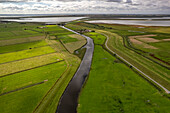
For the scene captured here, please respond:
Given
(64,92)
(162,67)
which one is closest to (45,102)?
(64,92)

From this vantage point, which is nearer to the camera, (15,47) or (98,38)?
(15,47)

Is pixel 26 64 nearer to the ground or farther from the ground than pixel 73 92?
farther from the ground

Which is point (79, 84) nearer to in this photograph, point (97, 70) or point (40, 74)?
point (97, 70)

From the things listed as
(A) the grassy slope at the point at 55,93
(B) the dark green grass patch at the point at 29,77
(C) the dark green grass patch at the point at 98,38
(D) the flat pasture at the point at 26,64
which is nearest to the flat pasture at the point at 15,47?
(D) the flat pasture at the point at 26,64

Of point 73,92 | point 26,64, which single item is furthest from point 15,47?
point 73,92

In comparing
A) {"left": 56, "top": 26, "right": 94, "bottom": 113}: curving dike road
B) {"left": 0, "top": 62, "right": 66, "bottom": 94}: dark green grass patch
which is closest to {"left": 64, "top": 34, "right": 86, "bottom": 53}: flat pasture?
{"left": 56, "top": 26, "right": 94, "bottom": 113}: curving dike road

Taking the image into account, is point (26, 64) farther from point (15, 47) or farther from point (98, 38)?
point (98, 38)

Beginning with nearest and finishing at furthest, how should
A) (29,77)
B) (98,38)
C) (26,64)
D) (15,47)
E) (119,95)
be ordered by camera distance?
1. (119,95)
2. (29,77)
3. (26,64)
4. (15,47)
5. (98,38)
